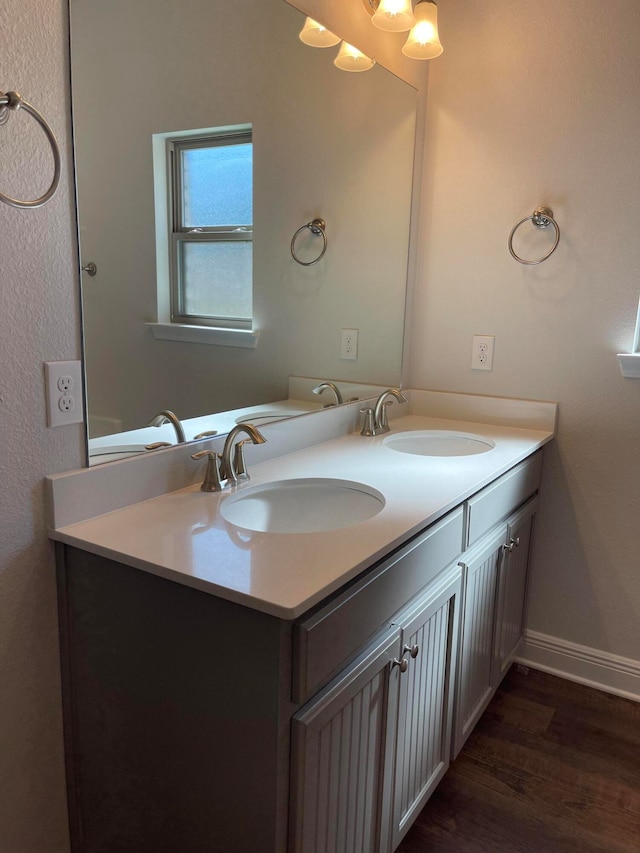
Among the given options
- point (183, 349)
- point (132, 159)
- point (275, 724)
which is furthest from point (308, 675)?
point (132, 159)

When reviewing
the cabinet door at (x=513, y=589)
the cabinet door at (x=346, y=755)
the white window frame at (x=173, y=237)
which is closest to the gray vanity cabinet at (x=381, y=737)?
the cabinet door at (x=346, y=755)

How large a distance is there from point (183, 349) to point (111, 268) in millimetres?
269

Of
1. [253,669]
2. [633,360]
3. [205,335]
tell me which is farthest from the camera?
[633,360]

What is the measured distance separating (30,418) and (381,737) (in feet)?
2.96

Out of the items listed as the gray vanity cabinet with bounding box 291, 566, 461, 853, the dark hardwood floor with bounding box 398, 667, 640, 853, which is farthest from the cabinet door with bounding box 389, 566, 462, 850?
the dark hardwood floor with bounding box 398, 667, 640, 853

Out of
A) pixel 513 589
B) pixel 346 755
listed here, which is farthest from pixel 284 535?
pixel 513 589

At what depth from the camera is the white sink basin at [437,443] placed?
6.84ft

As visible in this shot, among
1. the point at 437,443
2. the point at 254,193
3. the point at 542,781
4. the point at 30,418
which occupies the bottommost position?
the point at 542,781

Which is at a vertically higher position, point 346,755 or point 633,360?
point 633,360

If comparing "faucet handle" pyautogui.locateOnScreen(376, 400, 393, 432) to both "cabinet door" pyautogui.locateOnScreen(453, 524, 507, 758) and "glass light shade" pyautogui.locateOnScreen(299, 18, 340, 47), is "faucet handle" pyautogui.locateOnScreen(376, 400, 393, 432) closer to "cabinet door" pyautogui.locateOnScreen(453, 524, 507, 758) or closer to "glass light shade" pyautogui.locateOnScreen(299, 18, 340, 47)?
"cabinet door" pyautogui.locateOnScreen(453, 524, 507, 758)

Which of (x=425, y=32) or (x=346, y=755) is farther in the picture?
(x=425, y=32)

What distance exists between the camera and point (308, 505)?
5.03 feet

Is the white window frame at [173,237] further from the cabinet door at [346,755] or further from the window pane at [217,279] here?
the cabinet door at [346,755]

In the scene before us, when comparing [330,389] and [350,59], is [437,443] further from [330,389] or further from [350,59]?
[350,59]
